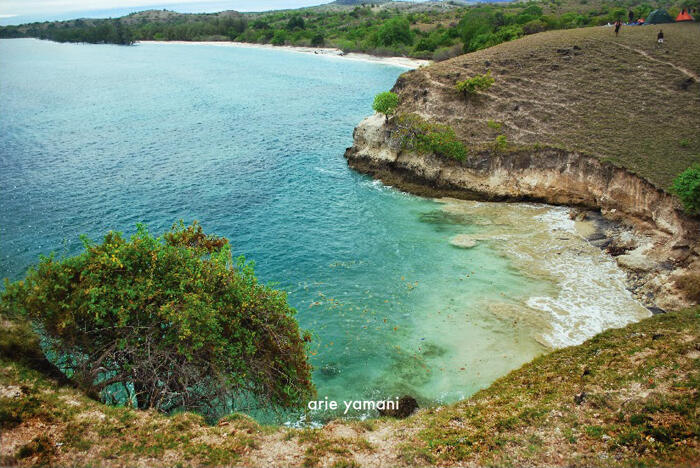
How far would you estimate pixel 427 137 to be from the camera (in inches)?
2084

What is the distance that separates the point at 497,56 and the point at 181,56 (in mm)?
157169

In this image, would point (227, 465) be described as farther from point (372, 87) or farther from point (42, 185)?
point (372, 87)

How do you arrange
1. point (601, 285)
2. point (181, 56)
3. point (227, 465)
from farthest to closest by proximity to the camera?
point (181, 56)
point (601, 285)
point (227, 465)

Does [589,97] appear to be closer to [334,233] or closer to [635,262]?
[635,262]

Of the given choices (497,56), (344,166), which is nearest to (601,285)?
(344,166)

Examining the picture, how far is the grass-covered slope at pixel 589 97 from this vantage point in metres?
44.9

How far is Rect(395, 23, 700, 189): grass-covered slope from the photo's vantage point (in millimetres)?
44875

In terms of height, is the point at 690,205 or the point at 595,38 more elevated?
the point at 595,38

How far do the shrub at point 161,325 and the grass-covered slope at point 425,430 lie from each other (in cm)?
130

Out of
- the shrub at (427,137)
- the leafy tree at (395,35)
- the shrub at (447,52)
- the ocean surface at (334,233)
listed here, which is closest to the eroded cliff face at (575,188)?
the shrub at (427,137)

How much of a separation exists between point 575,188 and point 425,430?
36.4 m

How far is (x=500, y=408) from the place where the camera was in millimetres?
19219

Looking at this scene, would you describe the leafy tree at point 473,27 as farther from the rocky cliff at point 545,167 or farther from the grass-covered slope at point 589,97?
the rocky cliff at point 545,167

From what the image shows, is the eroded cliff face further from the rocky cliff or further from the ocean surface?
the ocean surface
